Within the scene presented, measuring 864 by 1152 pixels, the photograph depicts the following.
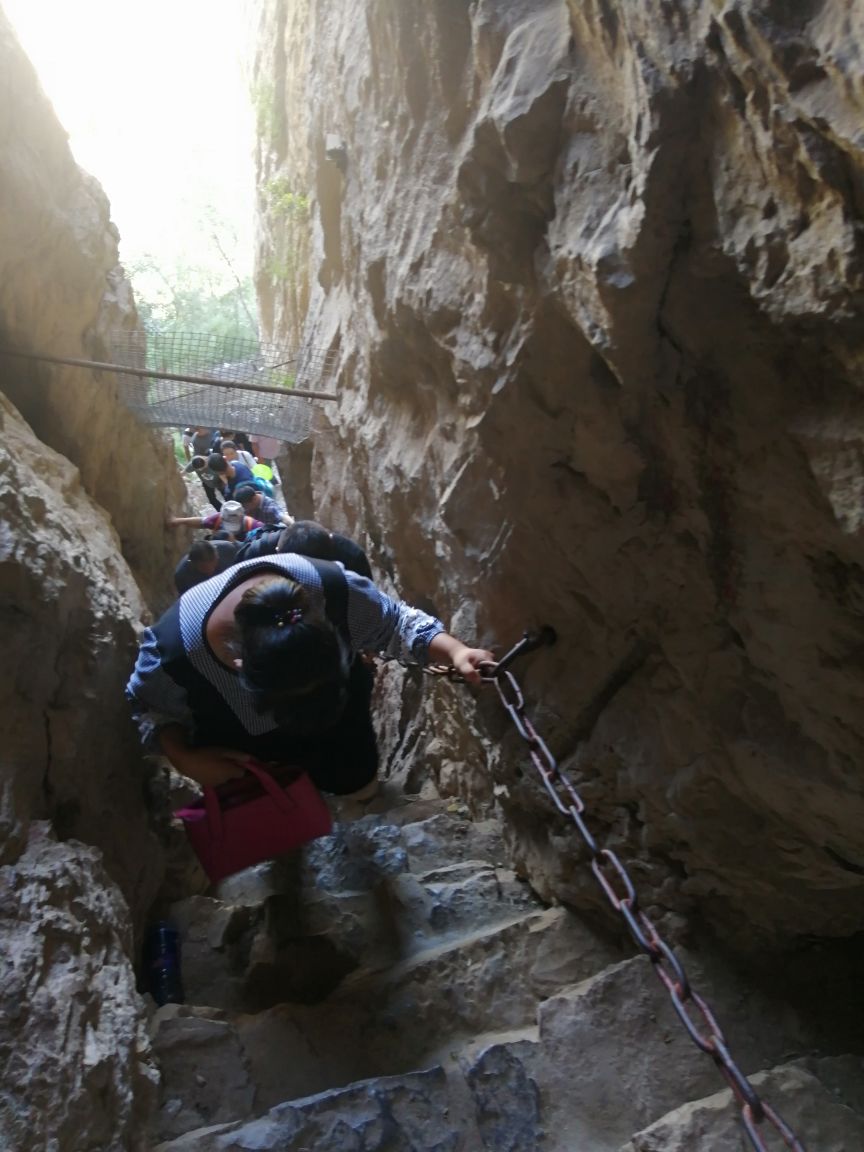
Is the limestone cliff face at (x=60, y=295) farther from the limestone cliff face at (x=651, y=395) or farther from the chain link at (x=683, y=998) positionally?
the chain link at (x=683, y=998)

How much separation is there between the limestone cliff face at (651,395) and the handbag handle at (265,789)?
30.8 inches

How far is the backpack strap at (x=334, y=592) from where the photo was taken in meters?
2.48

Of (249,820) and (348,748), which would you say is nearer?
(249,820)

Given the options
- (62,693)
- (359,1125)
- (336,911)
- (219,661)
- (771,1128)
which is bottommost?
(771,1128)

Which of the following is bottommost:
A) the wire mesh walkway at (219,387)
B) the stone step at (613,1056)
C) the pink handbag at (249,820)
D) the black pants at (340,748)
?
the stone step at (613,1056)

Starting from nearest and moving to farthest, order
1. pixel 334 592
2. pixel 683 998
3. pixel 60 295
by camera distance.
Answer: pixel 683 998
pixel 334 592
pixel 60 295

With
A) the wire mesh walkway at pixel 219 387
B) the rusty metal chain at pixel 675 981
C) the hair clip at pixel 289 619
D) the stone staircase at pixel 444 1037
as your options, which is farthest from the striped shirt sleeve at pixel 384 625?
the wire mesh walkway at pixel 219 387

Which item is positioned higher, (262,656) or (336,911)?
(262,656)

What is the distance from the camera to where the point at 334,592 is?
2.49 meters

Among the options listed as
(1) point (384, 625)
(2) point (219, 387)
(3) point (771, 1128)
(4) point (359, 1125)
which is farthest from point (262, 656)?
(2) point (219, 387)

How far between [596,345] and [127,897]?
2185 millimetres

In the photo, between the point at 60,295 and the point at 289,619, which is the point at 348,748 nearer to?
the point at 289,619

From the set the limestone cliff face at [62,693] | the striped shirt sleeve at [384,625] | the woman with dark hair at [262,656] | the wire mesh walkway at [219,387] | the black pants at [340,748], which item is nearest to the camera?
the limestone cliff face at [62,693]

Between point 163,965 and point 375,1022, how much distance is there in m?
0.71
